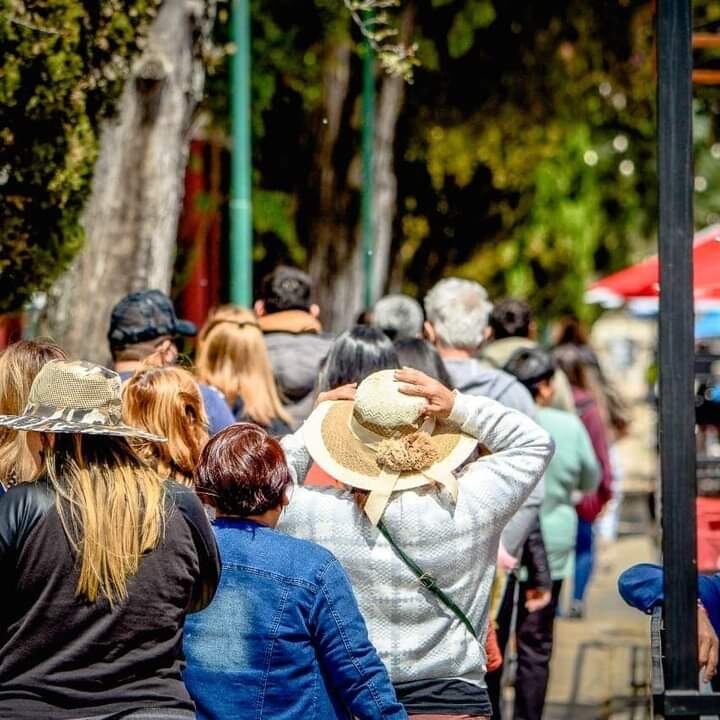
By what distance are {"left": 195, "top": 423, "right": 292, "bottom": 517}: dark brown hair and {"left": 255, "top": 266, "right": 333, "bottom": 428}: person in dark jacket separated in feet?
9.28

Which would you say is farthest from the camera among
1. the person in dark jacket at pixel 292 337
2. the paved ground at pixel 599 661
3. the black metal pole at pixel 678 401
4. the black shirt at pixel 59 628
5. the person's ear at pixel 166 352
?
the paved ground at pixel 599 661

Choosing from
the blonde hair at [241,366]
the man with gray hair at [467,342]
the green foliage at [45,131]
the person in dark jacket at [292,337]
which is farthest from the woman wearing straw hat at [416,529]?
the green foliage at [45,131]

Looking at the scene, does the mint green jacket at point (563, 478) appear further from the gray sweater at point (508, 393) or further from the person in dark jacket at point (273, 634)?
the person in dark jacket at point (273, 634)

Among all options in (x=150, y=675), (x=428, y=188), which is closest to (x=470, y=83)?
(x=428, y=188)

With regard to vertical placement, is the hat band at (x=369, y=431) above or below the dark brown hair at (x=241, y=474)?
above

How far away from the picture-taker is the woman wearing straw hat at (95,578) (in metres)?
3.33

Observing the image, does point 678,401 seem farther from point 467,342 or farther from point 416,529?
point 467,342

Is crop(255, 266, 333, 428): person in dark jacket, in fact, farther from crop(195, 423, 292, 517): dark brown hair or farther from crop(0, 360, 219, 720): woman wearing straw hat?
crop(0, 360, 219, 720): woman wearing straw hat

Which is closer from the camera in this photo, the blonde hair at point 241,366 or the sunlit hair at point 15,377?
the sunlit hair at point 15,377

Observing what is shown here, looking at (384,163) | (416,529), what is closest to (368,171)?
(384,163)

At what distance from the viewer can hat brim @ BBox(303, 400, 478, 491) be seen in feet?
13.1

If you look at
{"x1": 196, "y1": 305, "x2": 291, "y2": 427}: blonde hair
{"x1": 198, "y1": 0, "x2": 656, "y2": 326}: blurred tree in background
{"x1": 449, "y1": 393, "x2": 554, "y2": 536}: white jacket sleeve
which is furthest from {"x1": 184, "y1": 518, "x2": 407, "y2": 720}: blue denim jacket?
{"x1": 198, "y1": 0, "x2": 656, "y2": 326}: blurred tree in background

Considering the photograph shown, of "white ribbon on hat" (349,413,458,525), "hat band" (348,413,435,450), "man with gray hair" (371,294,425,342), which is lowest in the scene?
"white ribbon on hat" (349,413,458,525)

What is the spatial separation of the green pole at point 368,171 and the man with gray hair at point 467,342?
16.3ft
